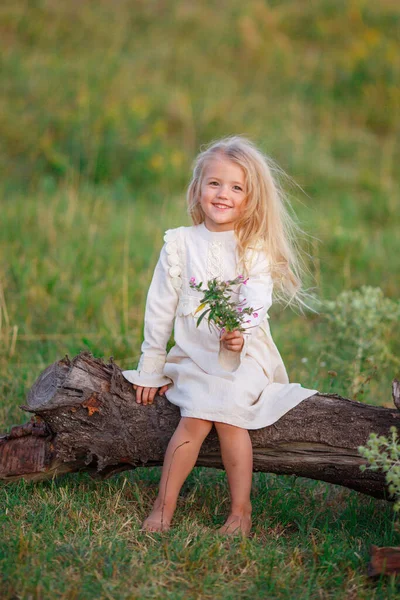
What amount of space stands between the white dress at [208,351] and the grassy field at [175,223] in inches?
Result: 18.8

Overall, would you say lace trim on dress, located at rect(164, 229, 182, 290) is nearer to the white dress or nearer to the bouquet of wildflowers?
the white dress

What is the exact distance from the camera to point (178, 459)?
119 inches

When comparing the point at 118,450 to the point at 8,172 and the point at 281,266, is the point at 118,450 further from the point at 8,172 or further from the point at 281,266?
the point at 8,172

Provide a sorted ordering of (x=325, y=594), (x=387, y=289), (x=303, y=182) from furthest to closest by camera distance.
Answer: (x=303, y=182)
(x=387, y=289)
(x=325, y=594)

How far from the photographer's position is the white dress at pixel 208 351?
3.04 m

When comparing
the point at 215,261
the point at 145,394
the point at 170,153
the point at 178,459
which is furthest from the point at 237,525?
the point at 170,153

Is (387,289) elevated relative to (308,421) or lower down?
elevated

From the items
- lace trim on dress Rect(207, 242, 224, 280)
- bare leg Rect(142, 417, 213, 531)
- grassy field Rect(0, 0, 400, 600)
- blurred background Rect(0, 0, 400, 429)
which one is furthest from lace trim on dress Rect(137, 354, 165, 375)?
blurred background Rect(0, 0, 400, 429)

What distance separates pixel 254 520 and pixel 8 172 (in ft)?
19.1

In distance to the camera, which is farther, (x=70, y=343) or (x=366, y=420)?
(x=70, y=343)

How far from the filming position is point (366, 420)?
10.1 feet

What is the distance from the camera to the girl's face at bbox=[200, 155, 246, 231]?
328 cm

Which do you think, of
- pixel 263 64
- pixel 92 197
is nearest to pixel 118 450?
pixel 92 197

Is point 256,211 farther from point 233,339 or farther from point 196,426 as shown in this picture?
point 196,426
